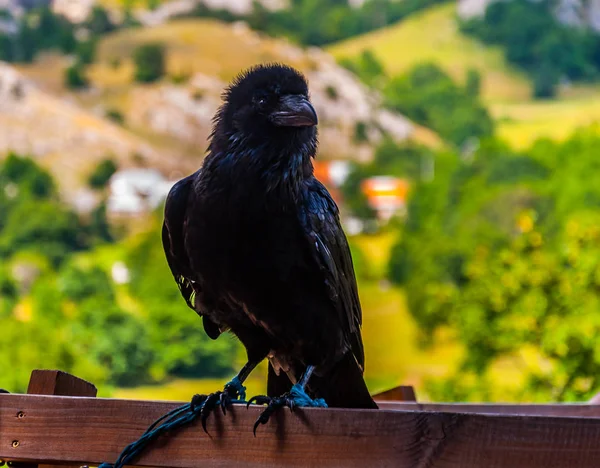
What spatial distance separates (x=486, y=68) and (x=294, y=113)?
14.8m

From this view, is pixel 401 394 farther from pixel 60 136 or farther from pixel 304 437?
pixel 60 136

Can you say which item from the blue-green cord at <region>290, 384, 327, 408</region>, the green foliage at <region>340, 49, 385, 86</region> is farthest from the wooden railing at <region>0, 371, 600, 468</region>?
the green foliage at <region>340, 49, 385, 86</region>

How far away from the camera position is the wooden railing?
1627mm

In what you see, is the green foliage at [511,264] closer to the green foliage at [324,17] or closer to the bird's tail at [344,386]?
the green foliage at [324,17]

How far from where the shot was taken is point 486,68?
1669 centimetres

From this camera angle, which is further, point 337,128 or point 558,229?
point 337,128

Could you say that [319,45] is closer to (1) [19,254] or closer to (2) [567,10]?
(2) [567,10]

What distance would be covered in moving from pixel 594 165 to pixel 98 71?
8.17m

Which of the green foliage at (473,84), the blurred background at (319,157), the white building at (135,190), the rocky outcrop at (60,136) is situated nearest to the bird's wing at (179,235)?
the blurred background at (319,157)

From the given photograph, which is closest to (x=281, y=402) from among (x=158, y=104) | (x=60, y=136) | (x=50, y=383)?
(x=50, y=383)

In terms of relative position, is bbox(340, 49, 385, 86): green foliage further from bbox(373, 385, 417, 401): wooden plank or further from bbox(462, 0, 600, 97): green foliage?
bbox(373, 385, 417, 401): wooden plank

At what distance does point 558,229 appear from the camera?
14148 mm

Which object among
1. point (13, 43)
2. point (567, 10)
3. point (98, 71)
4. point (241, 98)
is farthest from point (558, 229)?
point (241, 98)

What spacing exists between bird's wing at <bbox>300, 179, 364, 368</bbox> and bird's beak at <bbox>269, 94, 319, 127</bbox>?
0.19 meters
